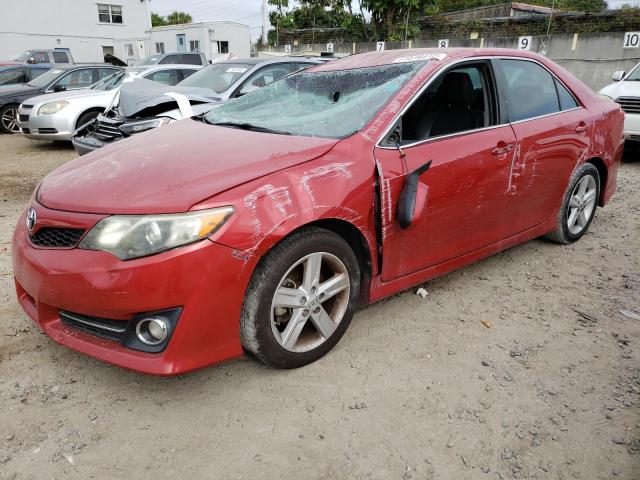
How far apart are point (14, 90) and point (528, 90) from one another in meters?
11.4

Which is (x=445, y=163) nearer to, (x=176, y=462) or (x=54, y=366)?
(x=176, y=462)

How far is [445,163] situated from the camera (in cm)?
298

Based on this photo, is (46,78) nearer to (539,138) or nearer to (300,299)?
(539,138)

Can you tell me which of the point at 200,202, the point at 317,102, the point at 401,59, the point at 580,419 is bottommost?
the point at 580,419

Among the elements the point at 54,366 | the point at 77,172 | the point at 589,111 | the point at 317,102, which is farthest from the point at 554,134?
the point at 54,366

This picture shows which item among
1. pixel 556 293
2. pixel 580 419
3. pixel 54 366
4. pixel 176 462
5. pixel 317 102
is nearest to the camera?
pixel 176 462

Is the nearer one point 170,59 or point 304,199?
point 304,199

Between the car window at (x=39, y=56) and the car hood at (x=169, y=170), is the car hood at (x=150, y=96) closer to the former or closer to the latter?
the car hood at (x=169, y=170)

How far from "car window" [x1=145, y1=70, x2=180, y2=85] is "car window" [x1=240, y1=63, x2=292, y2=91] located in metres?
3.03

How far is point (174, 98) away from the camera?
20.2ft

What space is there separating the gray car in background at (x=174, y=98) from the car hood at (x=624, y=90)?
470cm

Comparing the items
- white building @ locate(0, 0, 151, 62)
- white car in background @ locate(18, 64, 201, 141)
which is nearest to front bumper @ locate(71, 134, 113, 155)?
white car in background @ locate(18, 64, 201, 141)

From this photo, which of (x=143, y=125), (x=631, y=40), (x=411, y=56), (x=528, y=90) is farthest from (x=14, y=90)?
(x=631, y=40)

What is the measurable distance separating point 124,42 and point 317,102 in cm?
3485
